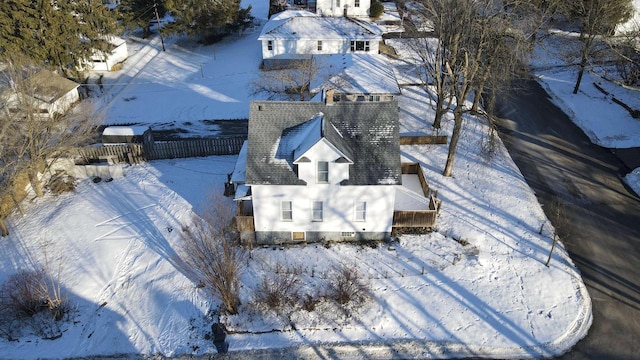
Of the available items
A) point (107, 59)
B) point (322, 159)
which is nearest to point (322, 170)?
point (322, 159)

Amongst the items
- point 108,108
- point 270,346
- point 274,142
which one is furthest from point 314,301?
point 108,108

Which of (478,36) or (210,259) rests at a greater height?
(478,36)

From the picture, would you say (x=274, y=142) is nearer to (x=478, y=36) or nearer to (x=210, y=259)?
(x=210, y=259)

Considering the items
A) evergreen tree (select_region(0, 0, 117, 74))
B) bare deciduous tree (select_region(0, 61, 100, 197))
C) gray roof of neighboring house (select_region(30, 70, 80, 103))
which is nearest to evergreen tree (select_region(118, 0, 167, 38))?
evergreen tree (select_region(0, 0, 117, 74))

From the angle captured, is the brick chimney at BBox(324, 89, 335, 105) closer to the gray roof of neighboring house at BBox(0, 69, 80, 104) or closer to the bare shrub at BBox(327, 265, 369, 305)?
the bare shrub at BBox(327, 265, 369, 305)

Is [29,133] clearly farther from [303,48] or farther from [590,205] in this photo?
[590,205]
